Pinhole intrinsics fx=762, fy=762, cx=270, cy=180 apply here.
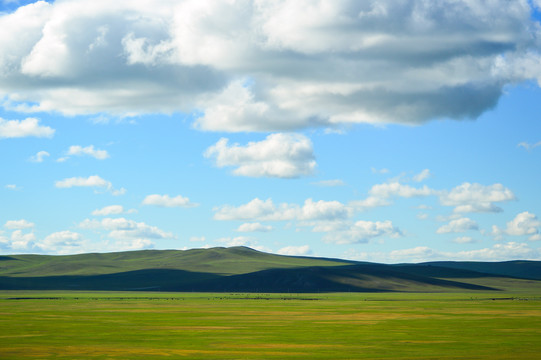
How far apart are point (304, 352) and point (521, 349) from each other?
761 inches

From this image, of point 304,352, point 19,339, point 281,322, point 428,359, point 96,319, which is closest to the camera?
point 428,359

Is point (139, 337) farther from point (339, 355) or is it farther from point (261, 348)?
point (339, 355)

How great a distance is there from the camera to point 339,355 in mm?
63344

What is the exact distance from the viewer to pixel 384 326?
9562cm

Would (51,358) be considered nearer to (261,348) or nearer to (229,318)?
(261,348)

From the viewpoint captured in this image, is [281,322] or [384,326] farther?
[281,322]

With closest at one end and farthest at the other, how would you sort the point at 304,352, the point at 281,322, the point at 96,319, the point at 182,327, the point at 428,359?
the point at 428,359 < the point at 304,352 < the point at 182,327 < the point at 281,322 < the point at 96,319

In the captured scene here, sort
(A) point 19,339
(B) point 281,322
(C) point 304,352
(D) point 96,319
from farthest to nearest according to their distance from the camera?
1. (D) point 96,319
2. (B) point 281,322
3. (A) point 19,339
4. (C) point 304,352

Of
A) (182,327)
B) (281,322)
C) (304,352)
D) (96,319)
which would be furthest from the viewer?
(96,319)

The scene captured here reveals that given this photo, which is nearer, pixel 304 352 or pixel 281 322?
pixel 304 352

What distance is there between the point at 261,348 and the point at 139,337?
17064mm

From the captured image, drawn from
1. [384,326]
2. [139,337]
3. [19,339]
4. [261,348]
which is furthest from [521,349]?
[19,339]

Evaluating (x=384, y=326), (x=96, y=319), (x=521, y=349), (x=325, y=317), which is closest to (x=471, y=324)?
(x=384, y=326)

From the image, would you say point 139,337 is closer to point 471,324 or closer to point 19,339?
point 19,339
